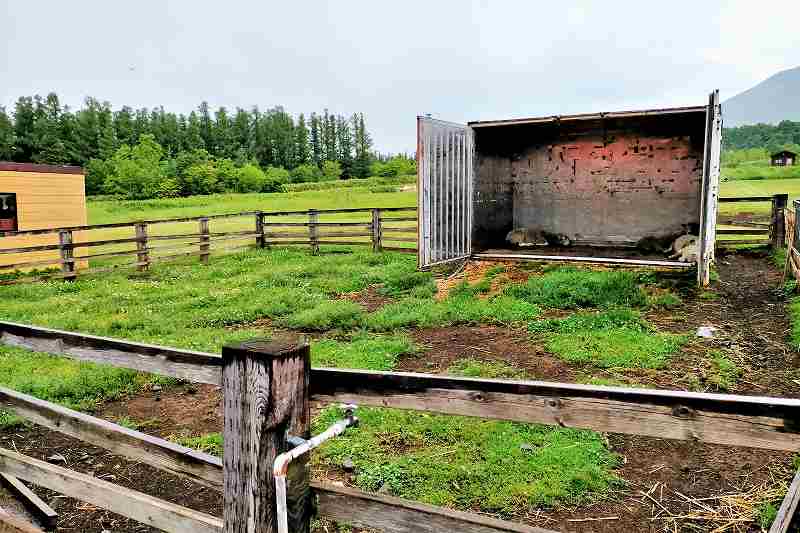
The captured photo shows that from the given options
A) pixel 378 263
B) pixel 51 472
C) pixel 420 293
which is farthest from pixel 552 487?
pixel 378 263

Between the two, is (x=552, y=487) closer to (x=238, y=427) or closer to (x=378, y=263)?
(x=238, y=427)

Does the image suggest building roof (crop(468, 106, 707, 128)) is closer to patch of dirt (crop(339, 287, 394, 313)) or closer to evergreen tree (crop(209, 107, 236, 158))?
patch of dirt (crop(339, 287, 394, 313))

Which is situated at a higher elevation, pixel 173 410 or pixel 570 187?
pixel 570 187

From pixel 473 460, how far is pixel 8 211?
16.1 metres

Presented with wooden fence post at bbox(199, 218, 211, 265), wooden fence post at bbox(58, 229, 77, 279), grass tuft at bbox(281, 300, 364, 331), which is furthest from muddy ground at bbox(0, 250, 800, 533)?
wooden fence post at bbox(199, 218, 211, 265)

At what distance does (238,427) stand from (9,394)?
1.82 metres

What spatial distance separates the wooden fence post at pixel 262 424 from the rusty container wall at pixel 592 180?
30.7 ft

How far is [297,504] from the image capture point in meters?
1.87

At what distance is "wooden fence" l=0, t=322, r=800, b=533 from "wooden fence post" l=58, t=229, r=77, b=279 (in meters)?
12.5

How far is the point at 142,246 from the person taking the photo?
14383mm

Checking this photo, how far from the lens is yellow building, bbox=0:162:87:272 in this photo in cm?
1512

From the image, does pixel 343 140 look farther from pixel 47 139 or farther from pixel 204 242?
pixel 204 242

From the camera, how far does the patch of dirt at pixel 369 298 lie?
369 inches

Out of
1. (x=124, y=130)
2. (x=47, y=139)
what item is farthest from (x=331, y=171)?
(x=47, y=139)
